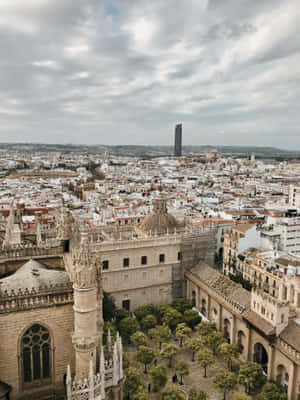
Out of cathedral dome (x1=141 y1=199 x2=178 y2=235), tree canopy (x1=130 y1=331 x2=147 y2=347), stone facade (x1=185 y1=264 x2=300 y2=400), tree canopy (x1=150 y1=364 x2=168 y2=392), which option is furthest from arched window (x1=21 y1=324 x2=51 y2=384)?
cathedral dome (x1=141 y1=199 x2=178 y2=235)

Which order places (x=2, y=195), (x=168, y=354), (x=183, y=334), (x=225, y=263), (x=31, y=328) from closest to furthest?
(x=31, y=328) < (x=168, y=354) < (x=183, y=334) < (x=225, y=263) < (x=2, y=195)

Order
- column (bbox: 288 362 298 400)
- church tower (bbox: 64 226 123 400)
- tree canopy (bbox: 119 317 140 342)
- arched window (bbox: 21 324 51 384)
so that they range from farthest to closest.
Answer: tree canopy (bbox: 119 317 140 342) < column (bbox: 288 362 298 400) < arched window (bbox: 21 324 51 384) < church tower (bbox: 64 226 123 400)

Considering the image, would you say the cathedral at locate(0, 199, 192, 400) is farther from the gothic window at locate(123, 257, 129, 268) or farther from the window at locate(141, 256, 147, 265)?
the window at locate(141, 256, 147, 265)

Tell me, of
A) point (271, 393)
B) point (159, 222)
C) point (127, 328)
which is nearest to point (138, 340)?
point (127, 328)

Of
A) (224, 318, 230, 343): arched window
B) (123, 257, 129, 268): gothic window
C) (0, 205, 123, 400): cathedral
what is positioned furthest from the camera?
(123, 257, 129, 268): gothic window

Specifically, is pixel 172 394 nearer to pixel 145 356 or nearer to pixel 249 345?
pixel 145 356

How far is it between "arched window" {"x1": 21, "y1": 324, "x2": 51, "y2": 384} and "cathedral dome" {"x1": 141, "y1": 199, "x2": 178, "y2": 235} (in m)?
25.0

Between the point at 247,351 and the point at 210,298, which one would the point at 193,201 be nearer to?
the point at 210,298

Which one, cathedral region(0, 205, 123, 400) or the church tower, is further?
cathedral region(0, 205, 123, 400)

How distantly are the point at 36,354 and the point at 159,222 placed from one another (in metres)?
26.8

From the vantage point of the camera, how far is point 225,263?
4772 cm

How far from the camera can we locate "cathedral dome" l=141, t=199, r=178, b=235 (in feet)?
130

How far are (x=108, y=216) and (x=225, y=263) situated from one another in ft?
71.3

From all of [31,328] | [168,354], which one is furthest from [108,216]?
[31,328]
